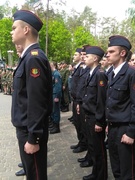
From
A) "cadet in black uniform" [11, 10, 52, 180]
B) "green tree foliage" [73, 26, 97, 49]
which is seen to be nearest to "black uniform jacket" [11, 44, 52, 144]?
"cadet in black uniform" [11, 10, 52, 180]

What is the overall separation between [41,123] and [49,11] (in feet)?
91.9

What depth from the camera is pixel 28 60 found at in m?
2.45

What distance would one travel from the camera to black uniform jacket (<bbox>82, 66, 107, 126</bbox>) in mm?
3654

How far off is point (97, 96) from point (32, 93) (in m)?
1.57

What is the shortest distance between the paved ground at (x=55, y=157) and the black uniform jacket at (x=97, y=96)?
1135 mm

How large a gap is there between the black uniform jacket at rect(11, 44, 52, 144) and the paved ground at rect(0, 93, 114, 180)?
201 centimetres

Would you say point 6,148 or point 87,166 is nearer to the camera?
point 87,166

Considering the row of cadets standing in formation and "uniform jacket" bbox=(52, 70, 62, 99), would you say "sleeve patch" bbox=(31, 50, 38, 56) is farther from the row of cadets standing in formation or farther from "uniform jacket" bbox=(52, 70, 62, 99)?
"uniform jacket" bbox=(52, 70, 62, 99)

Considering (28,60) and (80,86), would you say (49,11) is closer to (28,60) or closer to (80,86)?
(80,86)

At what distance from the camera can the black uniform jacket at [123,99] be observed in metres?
2.94

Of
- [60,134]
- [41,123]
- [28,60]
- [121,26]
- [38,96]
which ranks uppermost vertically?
[121,26]

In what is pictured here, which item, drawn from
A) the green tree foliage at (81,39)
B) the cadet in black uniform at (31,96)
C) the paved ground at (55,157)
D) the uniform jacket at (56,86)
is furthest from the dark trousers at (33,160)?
the green tree foliage at (81,39)

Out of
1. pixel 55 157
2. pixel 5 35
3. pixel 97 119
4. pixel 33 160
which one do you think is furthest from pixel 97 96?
pixel 5 35

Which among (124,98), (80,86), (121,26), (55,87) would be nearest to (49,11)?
(121,26)
